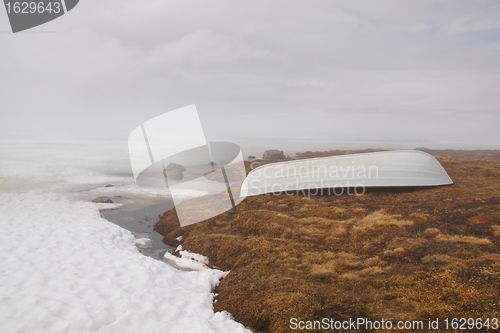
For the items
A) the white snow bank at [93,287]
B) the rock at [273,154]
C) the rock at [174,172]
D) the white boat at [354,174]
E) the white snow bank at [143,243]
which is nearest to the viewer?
the white snow bank at [93,287]

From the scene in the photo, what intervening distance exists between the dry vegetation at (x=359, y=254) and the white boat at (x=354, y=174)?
98 centimetres

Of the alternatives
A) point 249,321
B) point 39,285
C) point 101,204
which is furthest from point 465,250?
point 101,204

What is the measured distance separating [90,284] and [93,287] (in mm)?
395

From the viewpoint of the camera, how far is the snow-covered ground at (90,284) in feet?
37.7

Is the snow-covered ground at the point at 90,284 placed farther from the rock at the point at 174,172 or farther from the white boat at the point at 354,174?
the rock at the point at 174,172

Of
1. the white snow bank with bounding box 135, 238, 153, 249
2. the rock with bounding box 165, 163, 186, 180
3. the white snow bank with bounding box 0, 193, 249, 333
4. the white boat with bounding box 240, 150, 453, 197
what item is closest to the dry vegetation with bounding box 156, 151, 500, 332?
the white boat with bounding box 240, 150, 453, 197

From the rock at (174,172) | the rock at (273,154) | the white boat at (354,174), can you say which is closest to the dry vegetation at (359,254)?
the white boat at (354,174)

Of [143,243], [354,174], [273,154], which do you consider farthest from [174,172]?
[354,174]

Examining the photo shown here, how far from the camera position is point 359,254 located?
1595 cm

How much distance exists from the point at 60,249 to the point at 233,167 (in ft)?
116

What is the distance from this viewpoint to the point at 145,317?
11.9 m

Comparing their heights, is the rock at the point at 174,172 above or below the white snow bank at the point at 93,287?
above

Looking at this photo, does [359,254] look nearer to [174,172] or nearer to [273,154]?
[174,172]

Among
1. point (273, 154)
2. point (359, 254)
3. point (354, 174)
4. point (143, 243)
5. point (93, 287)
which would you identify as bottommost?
point (359, 254)
